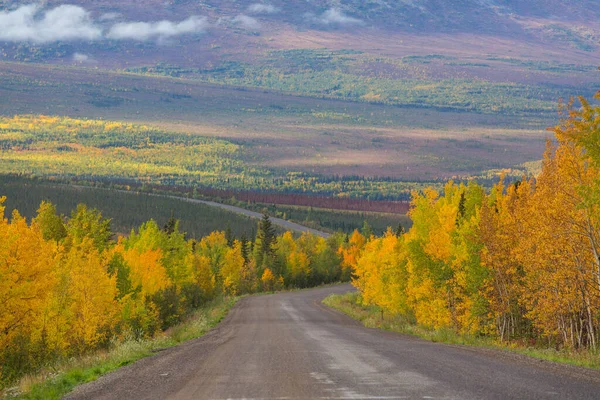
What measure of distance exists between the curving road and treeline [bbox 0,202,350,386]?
9213 millimetres

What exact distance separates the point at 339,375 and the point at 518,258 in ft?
58.5

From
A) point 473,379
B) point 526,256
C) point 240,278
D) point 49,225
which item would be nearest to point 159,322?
point 49,225

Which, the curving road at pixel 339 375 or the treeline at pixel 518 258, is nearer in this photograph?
the curving road at pixel 339 375

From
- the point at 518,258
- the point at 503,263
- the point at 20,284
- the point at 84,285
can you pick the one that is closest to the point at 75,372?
the point at 20,284

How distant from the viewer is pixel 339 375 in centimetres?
2225

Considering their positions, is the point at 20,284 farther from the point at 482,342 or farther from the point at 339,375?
the point at 339,375

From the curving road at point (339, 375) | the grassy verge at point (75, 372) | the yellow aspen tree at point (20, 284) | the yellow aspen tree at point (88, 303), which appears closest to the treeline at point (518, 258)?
the curving road at point (339, 375)

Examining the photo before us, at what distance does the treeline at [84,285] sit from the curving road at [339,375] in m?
9.21

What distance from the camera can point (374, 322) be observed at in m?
55.6

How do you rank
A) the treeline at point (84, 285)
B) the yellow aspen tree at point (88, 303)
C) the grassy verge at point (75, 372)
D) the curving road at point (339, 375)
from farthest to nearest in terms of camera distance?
the yellow aspen tree at point (88, 303)
the treeline at point (84, 285)
the grassy verge at point (75, 372)
the curving road at point (339, 375)

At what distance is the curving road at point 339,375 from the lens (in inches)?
774

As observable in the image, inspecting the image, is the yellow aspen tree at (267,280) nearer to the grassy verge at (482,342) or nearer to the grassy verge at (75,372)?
the grassy verge at (482,342)

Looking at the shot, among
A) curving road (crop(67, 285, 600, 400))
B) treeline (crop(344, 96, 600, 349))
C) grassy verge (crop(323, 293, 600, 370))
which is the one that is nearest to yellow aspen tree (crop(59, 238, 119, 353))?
grassy verge (crop(323, 293, 600, 370))

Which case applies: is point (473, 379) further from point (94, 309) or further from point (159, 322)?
point (159, 322)
